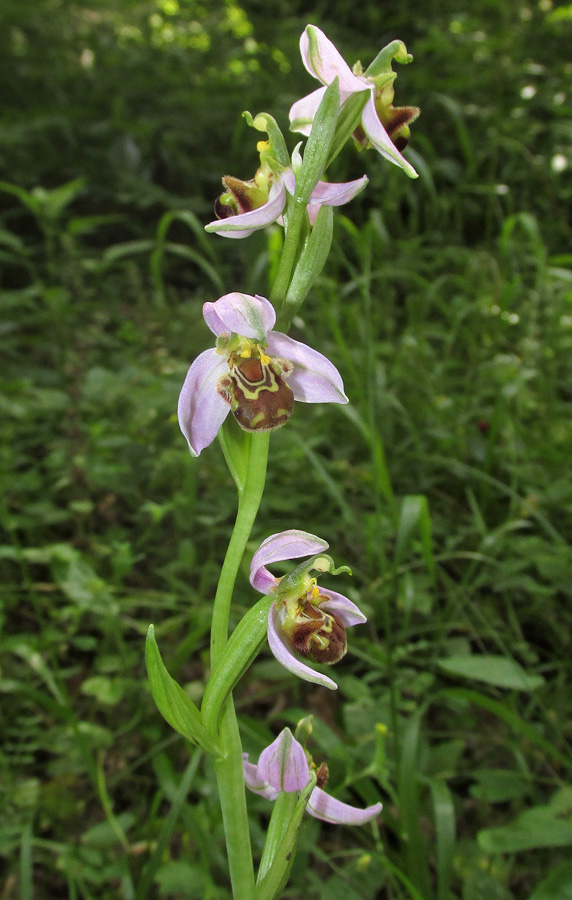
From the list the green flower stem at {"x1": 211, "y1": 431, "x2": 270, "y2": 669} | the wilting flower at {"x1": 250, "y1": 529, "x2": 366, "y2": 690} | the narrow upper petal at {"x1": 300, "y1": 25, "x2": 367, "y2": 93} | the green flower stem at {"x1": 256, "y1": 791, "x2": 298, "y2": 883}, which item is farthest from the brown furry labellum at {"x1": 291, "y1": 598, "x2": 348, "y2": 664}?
the narrow upper petal at {"x1": 300, "y1": 25, "x2": 367, "y2": 93}

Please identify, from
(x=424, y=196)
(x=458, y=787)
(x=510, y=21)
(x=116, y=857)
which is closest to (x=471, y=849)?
(x=458, y=787)

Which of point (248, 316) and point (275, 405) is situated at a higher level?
point (248, 316)

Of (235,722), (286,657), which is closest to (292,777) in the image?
(235,722)

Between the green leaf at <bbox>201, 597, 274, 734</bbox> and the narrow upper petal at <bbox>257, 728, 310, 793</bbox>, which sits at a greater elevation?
the green leaf at <bbox>201, 597, 274, 734</bbox>

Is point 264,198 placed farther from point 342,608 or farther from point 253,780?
point 253,780

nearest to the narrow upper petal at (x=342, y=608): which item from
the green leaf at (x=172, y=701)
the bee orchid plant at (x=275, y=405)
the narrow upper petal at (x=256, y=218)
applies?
the bee orchid plant at (x=275, y=405)

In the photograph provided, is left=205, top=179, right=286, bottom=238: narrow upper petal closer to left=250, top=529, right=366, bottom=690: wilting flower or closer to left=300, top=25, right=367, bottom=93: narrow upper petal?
left=300, top=25, right=367, bottom=93: narrow upper petal
